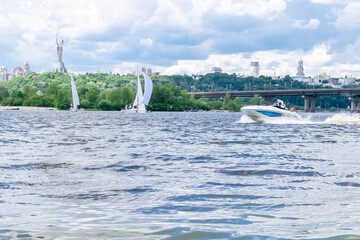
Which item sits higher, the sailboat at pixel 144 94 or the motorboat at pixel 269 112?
the sailboat at pixel 144 94

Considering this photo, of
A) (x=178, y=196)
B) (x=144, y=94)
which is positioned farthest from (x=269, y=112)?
(x=144, y=94)

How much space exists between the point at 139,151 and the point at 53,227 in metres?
12.2

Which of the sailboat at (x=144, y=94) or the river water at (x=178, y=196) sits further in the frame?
the sailboat at (x=144, y=94)

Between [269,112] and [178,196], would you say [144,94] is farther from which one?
[178,196]

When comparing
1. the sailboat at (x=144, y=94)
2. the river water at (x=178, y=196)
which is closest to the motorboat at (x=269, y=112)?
the river water at (x=178, y=196)

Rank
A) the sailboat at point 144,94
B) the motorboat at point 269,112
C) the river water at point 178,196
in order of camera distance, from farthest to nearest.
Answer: the sailboat at point 144,94 → the motorboat at point 269,112 → the river water at point 178,196

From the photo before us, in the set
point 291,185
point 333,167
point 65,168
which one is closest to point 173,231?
point 291,185

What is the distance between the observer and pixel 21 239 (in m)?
6.31

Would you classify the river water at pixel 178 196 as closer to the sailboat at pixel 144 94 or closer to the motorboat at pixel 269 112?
the motorboat at pixel 269 112

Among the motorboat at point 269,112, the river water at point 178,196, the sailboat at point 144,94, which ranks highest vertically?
the sailboat at point 144,94

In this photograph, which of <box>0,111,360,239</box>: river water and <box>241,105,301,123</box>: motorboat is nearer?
<box>0,111,360,239</box>: river water

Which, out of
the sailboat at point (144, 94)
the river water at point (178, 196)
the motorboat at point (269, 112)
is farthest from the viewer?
the sailboat at point (144, 94)

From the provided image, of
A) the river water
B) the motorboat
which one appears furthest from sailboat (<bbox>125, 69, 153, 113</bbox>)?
the river water

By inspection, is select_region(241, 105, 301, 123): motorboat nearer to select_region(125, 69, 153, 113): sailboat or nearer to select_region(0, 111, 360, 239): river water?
select_region(0, 111, 360, 239): river water
